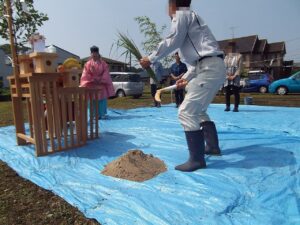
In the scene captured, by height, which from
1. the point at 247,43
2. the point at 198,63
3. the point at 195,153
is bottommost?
the point at 195,153

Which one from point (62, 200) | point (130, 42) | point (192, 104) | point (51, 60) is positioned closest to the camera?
point (62, 200)

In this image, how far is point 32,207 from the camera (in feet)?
7.90

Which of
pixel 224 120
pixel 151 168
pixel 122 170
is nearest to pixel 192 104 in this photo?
pixel 151 168

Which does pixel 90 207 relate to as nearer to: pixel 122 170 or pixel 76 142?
pixel 122 170

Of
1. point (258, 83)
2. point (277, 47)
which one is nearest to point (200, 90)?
point (258, 83)

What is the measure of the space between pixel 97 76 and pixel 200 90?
13.9 ft

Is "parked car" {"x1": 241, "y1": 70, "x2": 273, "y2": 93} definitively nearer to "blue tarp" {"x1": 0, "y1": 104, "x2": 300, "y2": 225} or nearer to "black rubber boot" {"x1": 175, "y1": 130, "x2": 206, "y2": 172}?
"blue tarp" {"x1": 0, "y1": 104, "x2": 300, "y2": 225}

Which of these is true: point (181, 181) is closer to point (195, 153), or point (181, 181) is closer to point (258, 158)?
point (195, 153)

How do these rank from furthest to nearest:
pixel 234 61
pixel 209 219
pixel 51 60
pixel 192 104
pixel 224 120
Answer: pixel 234 61
pixel 224 120
pixel 51 60
pixel 192 104
pixel 209 219

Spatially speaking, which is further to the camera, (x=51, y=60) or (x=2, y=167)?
(x=51, y=60)

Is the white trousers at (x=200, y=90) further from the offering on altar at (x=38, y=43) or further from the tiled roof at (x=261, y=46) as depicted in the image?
the tiled roof at (x=261, y=46)

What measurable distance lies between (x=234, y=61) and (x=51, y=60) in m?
4.70

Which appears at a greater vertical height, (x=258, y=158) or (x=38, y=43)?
(x=38, y=43)

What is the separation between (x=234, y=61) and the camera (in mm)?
7023
